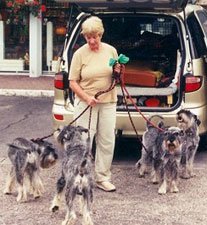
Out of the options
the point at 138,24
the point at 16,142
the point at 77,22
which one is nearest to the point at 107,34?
the point at 138,24

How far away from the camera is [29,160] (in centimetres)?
670

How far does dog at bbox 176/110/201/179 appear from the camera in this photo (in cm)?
761

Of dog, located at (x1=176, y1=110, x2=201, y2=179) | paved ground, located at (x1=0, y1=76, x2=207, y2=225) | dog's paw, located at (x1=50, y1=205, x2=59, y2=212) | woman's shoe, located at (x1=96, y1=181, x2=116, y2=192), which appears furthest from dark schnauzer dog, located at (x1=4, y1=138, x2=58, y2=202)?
dog, located at (x1=176, y1=110, x2=201, y2=179)

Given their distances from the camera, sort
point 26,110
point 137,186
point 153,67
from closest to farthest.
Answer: point 137,186
point 153,67
point 26,110

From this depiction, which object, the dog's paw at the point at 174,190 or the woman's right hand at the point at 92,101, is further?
the dog's paw at the point at 174,190

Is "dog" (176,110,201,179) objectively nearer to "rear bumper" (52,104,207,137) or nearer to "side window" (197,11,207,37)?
"rear bumper" (52,104,207,137)

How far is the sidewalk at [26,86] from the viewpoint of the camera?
1408 centimetres

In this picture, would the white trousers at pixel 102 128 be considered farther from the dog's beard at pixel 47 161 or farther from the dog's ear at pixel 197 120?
the dog's ear at pixel 197 120

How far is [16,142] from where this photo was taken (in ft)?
22.2

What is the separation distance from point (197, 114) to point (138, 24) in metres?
2.40

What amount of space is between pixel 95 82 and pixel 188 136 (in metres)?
1.46

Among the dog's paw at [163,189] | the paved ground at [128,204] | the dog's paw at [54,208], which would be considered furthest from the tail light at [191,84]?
the dog's paw at [54,208]

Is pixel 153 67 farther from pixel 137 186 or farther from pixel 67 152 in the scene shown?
pixel 67 152

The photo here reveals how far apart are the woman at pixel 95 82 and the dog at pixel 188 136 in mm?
964
